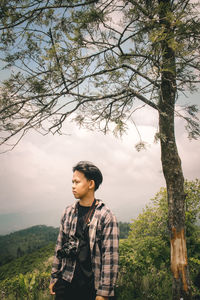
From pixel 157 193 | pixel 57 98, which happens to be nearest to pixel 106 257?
pixel 57 98

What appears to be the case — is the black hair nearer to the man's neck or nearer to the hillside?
the man's neck

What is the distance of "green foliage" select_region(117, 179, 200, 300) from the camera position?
129 inches

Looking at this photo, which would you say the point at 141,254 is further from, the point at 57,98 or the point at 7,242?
the point at 7,242

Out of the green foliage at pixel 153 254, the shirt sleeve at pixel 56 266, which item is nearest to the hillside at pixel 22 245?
the green foliage at pixel 153 254

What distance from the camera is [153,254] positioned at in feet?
12.6

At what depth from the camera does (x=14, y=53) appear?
275cm

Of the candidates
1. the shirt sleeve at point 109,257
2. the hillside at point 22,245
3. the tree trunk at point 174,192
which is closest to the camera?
the shirt sleeve at point 109,257

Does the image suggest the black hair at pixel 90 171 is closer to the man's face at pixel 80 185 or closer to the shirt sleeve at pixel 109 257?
the man's face at pixel 80 185

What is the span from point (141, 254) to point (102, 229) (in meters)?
2.78

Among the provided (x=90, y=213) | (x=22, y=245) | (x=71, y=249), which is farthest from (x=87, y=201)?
(x=22, y=245)

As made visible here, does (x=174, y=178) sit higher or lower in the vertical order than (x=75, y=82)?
lower

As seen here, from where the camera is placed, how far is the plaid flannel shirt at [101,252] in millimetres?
1526

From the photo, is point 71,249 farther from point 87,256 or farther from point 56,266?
point 56,266

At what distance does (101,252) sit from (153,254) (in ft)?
9.07
